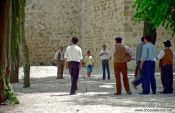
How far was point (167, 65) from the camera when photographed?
12883 millimetres

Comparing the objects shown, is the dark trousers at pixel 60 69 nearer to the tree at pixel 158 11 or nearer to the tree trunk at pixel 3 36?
the tree at pixel 158 11

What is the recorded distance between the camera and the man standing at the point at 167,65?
1284 cm

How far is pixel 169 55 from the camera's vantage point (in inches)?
505

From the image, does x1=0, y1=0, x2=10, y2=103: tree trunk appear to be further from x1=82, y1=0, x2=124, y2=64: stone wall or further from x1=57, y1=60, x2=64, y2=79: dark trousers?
x1=82, y1=0, x2=124, y2=64: stone wall

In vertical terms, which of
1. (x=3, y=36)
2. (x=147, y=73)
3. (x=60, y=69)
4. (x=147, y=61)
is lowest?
(x=60, y=69)

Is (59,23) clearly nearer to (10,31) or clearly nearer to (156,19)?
(156,19)

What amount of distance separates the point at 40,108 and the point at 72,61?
3421 mm

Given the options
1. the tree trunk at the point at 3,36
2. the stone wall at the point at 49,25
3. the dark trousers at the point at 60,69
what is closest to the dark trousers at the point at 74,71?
the tree trunk at the point at 3,36

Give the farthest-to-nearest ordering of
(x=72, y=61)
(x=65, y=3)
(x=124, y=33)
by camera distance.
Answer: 1. (x=65, y=3)
2. (x=124, y=33)
3. (x=72, y=61)

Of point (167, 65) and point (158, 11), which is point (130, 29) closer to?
point (158, 11)

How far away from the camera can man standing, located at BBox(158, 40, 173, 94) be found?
12.8 m

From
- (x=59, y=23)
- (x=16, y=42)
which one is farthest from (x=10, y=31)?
(x=59, y=23)

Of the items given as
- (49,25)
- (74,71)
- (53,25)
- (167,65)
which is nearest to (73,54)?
(74,71)

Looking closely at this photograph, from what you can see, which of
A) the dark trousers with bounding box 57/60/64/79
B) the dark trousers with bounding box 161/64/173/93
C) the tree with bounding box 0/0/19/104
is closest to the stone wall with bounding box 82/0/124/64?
the dark trousers with bounding box 57/60/64/79
